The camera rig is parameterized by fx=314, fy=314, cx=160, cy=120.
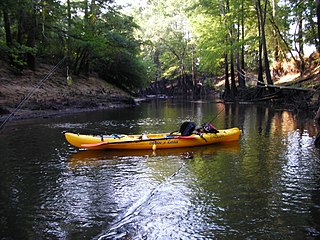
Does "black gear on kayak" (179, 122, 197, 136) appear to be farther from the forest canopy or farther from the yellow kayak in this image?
the forest canopy

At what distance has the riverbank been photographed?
16.0m

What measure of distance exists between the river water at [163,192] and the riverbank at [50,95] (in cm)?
699

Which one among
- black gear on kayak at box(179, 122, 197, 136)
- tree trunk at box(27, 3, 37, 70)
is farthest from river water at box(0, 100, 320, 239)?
tree trunk at box(27, 3, 37, 70)

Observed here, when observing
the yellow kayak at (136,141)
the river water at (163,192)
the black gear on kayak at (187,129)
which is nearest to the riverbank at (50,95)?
the yellow kayak at (136,141)

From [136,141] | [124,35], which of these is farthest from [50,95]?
[136,141]

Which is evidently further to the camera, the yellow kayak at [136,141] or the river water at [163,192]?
the yellow kayak at [136,141]

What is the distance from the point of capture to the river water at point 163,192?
4219mm

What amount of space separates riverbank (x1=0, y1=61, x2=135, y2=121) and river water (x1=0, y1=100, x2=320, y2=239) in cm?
699

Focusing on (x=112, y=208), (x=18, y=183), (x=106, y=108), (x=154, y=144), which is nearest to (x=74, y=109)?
(x=106, y=108)

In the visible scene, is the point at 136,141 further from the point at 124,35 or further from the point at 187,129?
the point at 124,35

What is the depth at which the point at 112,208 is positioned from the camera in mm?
4910

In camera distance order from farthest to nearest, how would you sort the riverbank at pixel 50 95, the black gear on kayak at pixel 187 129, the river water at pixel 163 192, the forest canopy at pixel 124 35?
the forest canopy at pixel 124 35, the riverbank at pixel 50 95, the black gear on kayak at pixel 187 129, the river water at pixel 163 192

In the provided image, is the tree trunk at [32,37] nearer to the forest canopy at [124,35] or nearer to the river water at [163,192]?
the forest canopy at [124,35]

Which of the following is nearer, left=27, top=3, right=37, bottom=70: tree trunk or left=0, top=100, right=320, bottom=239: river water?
left=0, top=100, right=320, bottom=239: river water
